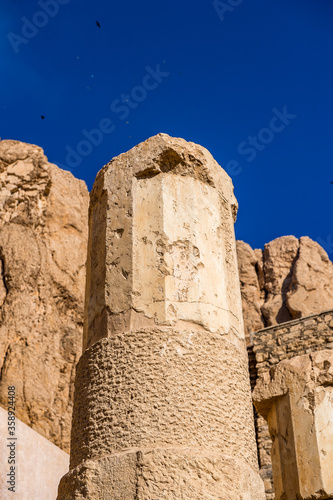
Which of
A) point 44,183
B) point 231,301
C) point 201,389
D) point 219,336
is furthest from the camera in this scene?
point 44,183

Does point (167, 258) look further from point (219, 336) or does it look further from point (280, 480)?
point (280, 480)

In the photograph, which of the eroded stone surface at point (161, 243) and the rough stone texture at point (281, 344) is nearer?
the eroded stone surface at point (161, 243)

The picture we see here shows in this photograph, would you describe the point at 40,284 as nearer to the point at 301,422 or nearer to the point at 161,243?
the point at 301,422

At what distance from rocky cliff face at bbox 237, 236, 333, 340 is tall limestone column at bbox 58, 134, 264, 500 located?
48.0ft

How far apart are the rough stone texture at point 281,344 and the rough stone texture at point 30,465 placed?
4.89 metres

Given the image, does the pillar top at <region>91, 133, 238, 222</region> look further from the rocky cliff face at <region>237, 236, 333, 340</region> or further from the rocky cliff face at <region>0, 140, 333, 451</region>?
the rocky cliff face at <region>237, 236, 333, 340</region>

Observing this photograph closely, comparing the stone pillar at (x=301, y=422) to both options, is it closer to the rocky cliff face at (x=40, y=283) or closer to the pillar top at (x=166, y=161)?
the pillar top at (x=166, y=161)

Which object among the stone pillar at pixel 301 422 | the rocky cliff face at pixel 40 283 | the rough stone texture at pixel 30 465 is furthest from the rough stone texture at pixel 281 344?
the stone pillar at pixel 301 422

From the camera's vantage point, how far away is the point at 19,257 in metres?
11.7

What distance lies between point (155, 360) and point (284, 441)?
6.96 feet

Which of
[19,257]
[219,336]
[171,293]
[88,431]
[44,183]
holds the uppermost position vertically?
[44,183]

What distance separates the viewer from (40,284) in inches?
459

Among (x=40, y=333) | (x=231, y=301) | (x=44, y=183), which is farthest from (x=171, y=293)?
(x=44, y=183)

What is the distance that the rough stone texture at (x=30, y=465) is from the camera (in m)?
5.82
